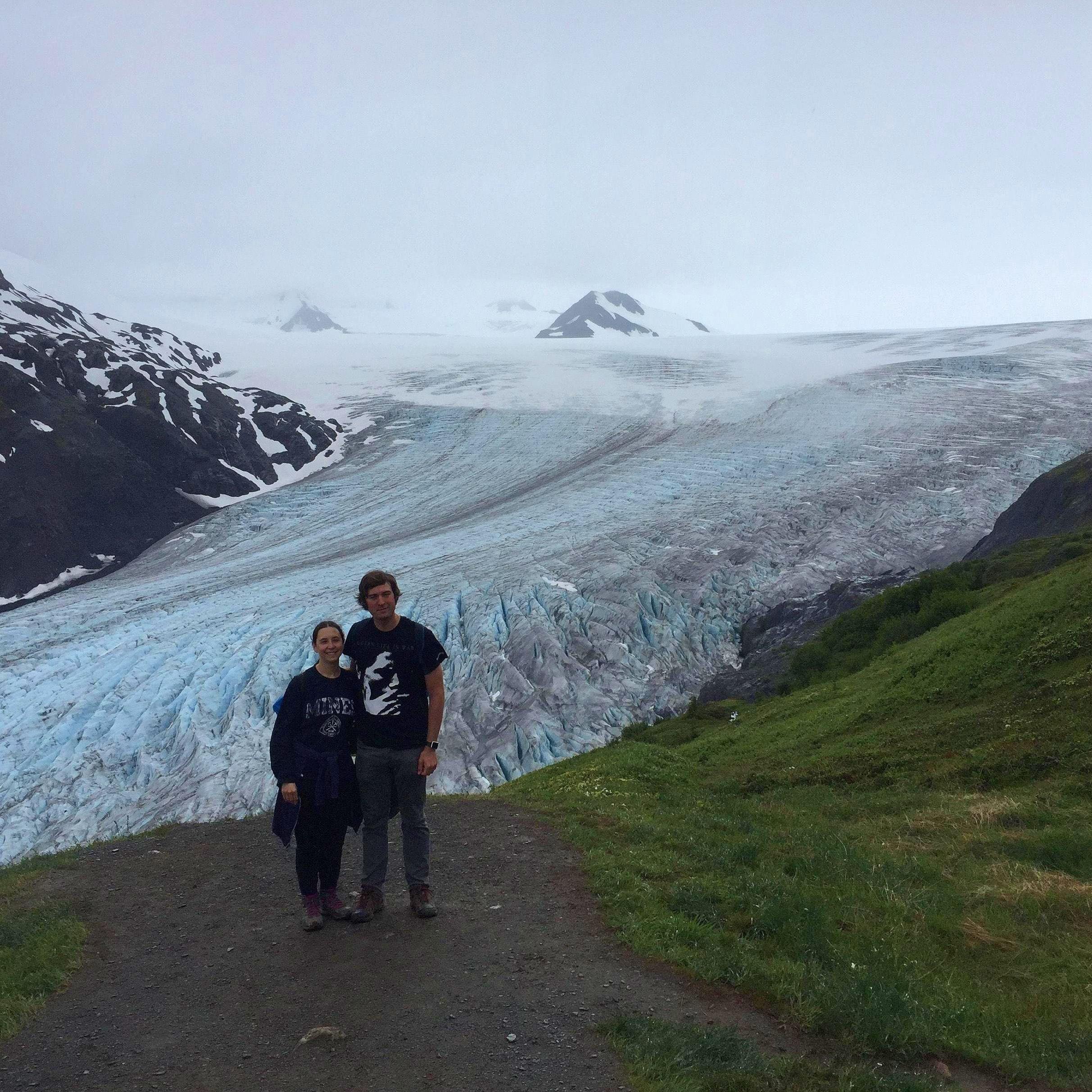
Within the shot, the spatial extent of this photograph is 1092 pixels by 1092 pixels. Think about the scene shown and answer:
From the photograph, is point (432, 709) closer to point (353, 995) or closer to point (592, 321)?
point (353, 995)

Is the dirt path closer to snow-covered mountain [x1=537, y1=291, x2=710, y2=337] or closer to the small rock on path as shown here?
the small rock on path

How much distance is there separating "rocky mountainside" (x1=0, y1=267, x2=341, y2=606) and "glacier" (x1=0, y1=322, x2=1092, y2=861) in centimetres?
290

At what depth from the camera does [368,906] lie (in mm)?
5312

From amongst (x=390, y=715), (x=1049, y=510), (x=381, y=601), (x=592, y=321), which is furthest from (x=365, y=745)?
(x=592, y=321)

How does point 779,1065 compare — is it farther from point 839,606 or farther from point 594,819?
point 839,606

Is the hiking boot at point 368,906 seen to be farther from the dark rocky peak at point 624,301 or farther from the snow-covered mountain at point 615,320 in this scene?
the dark rocky peak at point 624,301

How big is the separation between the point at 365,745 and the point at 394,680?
441 mm

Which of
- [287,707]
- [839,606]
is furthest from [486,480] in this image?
[287,707]

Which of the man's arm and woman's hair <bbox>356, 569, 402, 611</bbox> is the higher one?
woman's hair <bbox>356, 569, 402, 611</bbox>

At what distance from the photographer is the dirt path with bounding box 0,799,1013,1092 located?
3773mm

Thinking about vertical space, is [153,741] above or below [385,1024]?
below

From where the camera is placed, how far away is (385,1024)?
160 inches

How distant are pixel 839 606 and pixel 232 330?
74.9 metres

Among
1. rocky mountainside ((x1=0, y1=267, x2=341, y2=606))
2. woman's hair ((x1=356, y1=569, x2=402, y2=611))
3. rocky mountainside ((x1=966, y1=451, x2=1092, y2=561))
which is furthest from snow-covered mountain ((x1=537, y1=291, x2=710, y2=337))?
woman's hair ((x1=356, y1=569, x2=402, y2=611))
